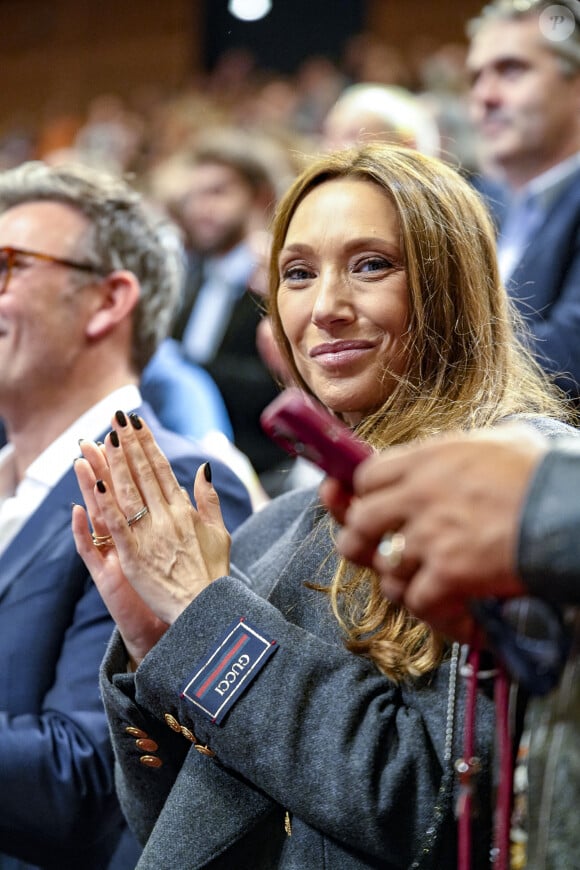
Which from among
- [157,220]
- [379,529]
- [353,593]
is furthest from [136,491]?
[157,220]

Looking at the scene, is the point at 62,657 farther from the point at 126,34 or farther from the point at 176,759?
the point at 126,34

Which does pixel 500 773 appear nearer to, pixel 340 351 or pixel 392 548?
pixel 392 548

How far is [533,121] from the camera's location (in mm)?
2559

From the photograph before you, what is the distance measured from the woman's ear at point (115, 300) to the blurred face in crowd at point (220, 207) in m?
1.53

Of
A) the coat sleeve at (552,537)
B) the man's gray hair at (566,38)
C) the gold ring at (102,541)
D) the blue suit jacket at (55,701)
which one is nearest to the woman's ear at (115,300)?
the blue suit jacket at (55,701)

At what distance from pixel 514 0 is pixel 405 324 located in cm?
159

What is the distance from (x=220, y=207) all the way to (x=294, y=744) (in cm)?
269

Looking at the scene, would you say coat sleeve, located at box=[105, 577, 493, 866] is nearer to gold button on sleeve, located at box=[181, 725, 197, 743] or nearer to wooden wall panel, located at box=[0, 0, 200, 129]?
gold button on sleeve, located at box=[181, 725, 197, 743]

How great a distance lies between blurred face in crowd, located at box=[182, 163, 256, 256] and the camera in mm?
3572

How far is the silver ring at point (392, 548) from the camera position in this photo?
0.76 metres

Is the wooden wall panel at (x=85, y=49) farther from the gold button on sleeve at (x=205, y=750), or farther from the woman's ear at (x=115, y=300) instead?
the gold button on sleeve at (x=205, y=750)

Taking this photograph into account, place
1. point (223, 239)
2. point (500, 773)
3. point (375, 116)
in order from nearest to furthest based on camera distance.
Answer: point (500, 773), point (375, 116), point (223, 239)

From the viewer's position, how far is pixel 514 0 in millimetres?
2680

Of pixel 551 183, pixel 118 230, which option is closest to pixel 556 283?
pixel 551 183
